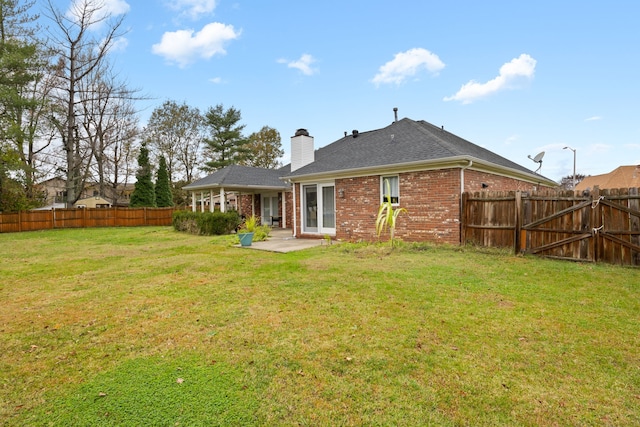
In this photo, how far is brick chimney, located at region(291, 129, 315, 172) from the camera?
47.7 feet

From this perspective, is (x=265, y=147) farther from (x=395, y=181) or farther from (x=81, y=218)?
(x=395, y=181)

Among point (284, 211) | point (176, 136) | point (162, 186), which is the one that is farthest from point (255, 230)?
point (176, 136)

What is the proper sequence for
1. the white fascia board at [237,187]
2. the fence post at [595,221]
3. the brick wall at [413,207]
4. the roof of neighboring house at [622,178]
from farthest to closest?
the roof of neighboring house at [622,178] < the white fascia board at [237,187] < the brick wall at [413,207] < the fence post at [595,221]

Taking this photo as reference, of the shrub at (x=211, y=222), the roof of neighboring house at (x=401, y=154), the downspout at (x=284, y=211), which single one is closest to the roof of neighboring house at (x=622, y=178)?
the roof of neighboring house at (x=401, y=154)

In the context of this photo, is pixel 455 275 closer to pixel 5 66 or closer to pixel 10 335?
pixel 10 335

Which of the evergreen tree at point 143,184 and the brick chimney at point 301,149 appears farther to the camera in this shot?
the evergreen tree at point 143,184

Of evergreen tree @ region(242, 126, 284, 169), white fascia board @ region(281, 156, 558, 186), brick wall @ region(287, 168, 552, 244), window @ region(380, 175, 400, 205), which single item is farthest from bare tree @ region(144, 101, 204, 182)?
window @ region(380, 175, 400, 205)

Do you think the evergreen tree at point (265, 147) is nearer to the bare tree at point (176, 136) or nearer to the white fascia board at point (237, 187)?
the bare tree at point (176, 136)

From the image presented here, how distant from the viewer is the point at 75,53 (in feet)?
70.7

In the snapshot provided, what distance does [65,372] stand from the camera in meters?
2.79

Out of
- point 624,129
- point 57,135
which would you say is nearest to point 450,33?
point 624,129

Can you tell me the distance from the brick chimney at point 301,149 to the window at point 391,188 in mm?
4988

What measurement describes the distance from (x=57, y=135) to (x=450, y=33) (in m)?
26.1

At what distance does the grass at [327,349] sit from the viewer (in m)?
2.23
